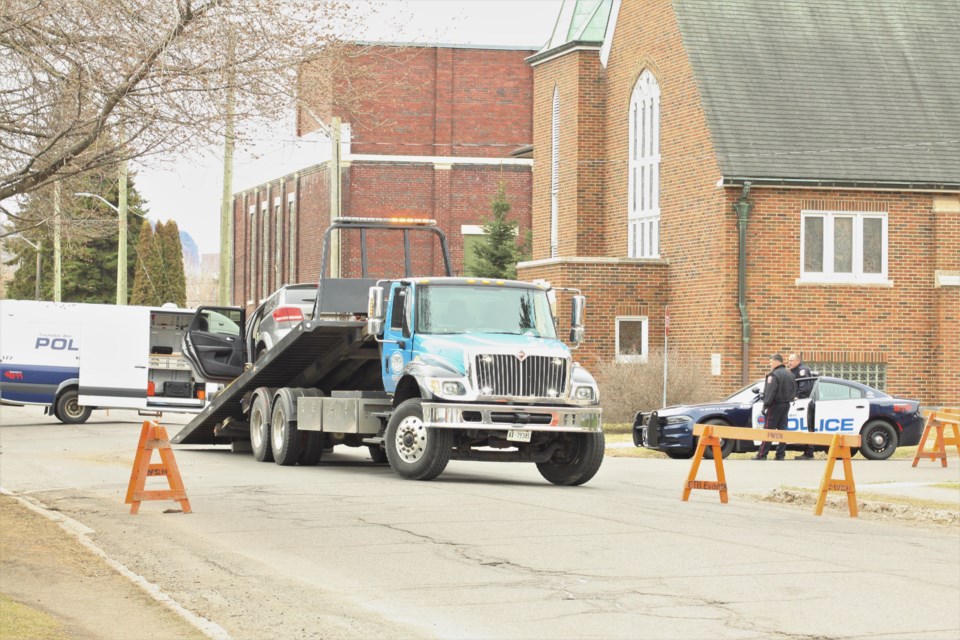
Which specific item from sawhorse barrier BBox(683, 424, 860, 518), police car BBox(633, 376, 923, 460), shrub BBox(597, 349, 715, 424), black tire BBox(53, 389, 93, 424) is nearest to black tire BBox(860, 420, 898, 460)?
police car BBox(633, 376, 923, 460)

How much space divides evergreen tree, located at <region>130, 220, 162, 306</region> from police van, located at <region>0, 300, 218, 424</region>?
3879cm

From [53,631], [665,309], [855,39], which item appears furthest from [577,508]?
[855,39]

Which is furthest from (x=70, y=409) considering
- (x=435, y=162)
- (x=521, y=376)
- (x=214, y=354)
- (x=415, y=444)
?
(x=435, y=162)

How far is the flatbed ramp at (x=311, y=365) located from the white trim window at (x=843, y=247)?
584 inches

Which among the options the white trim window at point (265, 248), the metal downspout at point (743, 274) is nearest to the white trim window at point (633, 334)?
the metal downspout at point (743, 274)

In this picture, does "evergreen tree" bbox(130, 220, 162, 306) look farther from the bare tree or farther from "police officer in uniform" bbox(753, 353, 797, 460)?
the bare tree

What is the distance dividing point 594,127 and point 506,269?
1251 cm

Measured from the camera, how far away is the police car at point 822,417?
81.8 feet

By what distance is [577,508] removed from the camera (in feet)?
51.1

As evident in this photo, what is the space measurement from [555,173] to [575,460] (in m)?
21.8

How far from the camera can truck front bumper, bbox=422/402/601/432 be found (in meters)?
17.6

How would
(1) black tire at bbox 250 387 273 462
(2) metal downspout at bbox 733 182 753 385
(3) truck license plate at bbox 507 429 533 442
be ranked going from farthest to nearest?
(2) metal downspout at bbox 733 182 753 385 < (1) black tire at bbox 250 387 273 462 < (3) truck license plate at bbox 507 429 533 442

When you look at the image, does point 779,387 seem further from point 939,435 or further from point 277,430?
point 277,430

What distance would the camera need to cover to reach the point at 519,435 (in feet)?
58.3
